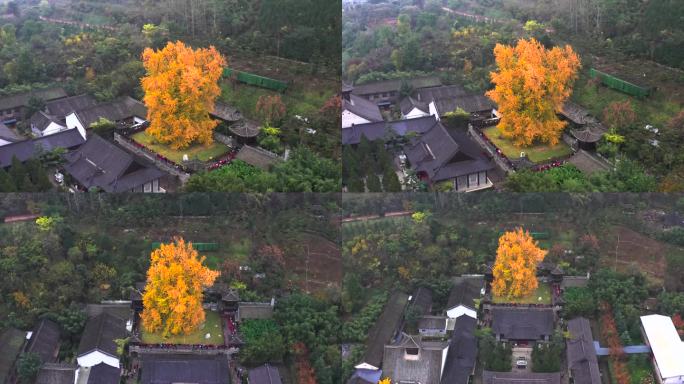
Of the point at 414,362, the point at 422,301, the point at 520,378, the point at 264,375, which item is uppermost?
the point at 422,301

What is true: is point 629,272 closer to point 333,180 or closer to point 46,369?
point 333,180

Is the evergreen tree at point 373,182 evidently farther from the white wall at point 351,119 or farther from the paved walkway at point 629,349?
the paved walkway at point 629,349

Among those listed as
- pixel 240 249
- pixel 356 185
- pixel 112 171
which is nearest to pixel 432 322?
pixel 356 185

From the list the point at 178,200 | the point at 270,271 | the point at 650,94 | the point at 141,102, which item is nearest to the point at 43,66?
the point at 141,102

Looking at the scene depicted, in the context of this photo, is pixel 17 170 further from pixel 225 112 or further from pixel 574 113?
pixel 574 113

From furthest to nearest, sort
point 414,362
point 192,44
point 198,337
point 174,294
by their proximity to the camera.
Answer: point 192,44 → point 198,337 → point 174,294 → point 414,362

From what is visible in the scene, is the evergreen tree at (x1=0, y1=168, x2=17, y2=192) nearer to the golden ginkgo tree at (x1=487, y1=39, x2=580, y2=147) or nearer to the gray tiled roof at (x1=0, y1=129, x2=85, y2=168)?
the gray tiled roof at (x1=0, y1=129, x2=85, y2=168)

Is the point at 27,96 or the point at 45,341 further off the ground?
the point at 27,96

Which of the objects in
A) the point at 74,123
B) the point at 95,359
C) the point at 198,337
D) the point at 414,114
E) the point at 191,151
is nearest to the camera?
the point at 95,359

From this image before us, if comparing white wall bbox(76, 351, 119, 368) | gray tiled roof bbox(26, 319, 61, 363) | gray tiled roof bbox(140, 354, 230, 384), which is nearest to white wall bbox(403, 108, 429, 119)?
gray tiled roof bbox(140, 354, 230, 384)
